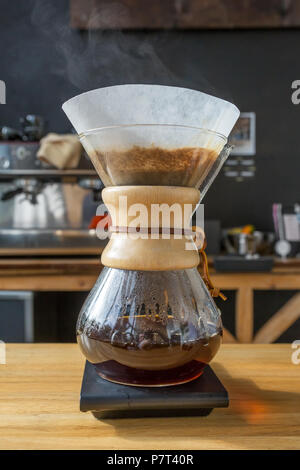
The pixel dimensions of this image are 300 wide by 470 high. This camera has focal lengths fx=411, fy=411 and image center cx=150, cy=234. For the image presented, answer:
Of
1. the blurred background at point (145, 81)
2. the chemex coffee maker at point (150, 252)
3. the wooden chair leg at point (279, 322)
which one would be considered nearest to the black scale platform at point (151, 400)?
the chemex coffee maker at point (150, 252)

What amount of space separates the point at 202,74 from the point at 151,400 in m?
2.91

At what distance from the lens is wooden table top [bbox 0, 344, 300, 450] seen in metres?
0.44

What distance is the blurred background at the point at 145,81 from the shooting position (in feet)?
9.28

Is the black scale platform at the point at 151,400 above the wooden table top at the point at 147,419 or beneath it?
above

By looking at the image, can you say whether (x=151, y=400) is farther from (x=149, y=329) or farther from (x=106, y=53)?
(x=106, y=53)

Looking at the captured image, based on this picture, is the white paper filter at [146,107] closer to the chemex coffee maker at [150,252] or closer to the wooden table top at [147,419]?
the chemex coffee maker at [150,252]

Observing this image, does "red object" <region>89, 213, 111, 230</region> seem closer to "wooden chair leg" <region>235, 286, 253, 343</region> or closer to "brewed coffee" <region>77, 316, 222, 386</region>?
"brewed coffee" <region>77, 316, 222, 386</region>

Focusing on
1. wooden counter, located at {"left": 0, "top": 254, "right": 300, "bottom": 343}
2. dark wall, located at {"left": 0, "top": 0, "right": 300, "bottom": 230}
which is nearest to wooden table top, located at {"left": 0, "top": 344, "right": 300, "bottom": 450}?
wooden counter, located at {"left": 0, "top": 254, "right": 300, "bottom": 343}

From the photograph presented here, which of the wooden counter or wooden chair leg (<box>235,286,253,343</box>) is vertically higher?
the wooden counter

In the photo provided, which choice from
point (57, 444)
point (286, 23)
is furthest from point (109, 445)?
point (286, 23)

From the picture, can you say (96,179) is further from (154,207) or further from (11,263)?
(154,207)

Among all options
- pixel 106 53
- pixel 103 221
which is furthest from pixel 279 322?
pixel 106 53

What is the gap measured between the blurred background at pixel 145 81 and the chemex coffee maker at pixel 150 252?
2.13m
